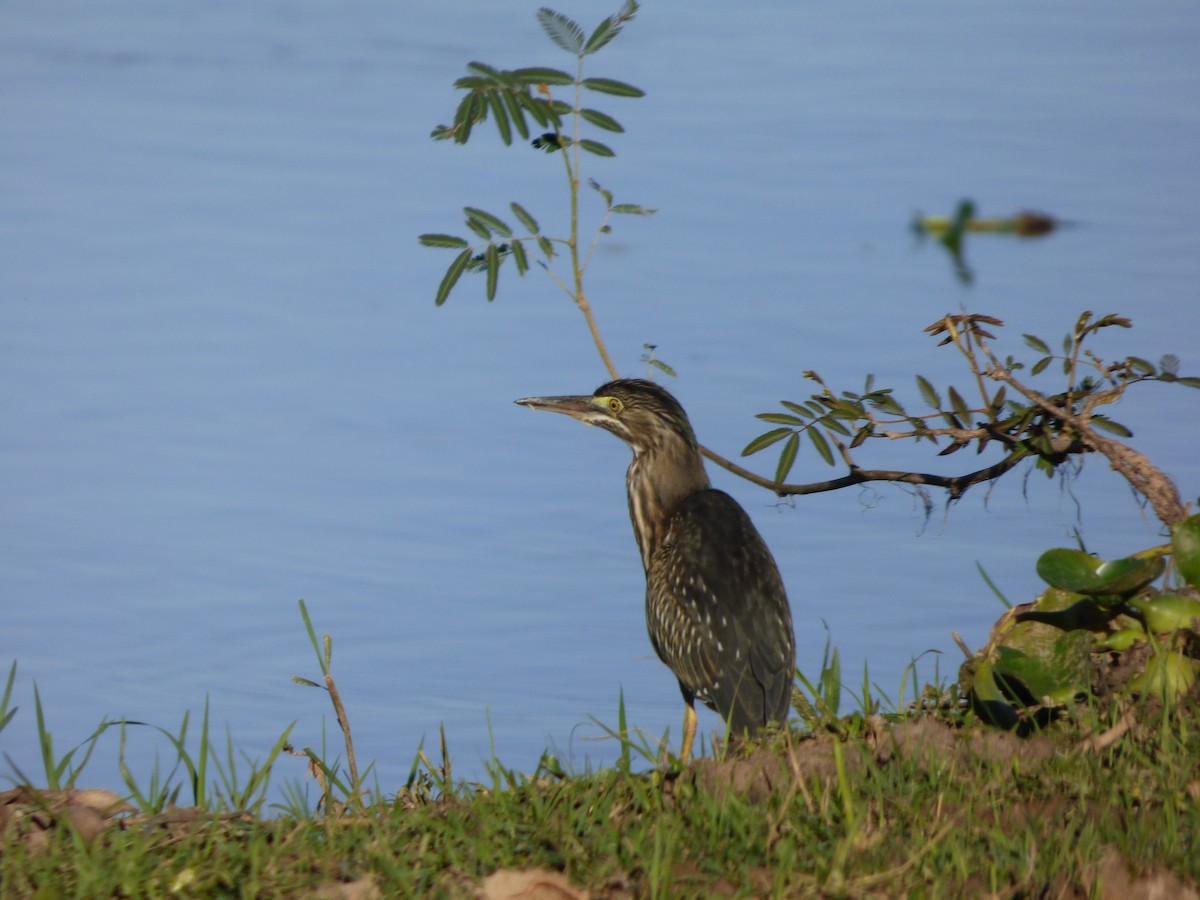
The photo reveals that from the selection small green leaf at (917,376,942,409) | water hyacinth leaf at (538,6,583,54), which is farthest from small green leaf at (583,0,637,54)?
small green leaf at (917,376,942,409)

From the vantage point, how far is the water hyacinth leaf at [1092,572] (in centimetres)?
417

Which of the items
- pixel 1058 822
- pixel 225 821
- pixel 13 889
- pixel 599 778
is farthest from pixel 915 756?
pixel 13 889

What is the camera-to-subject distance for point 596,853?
11.1 feet

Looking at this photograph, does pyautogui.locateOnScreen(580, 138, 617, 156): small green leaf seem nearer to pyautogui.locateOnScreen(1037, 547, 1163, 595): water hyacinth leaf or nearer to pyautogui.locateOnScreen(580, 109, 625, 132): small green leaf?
pyautogui.locateOnScreen(580, 109, 625, 132): small green leaf

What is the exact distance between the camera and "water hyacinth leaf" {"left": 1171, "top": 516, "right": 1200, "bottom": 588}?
429cm

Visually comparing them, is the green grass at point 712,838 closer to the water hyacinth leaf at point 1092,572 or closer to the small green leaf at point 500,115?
the water hyacinth leaf at point 1092,572

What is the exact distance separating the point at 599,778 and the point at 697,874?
2.17 ft

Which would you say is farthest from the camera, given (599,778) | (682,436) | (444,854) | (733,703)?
(682,436)

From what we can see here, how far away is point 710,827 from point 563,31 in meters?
2.59

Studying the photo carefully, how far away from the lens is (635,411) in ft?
21.0

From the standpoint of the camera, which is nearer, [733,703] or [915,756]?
[915,756]

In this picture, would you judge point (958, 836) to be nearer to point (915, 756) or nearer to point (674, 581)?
point (915, 756)

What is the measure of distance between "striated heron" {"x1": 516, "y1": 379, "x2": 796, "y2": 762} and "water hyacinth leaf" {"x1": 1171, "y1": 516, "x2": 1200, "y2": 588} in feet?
4.19

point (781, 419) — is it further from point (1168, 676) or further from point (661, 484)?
point (661, 484)
